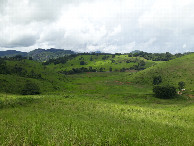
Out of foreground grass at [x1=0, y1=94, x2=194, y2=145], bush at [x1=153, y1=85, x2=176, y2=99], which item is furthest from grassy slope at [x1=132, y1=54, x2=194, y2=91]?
foreground grass at [x1=0, y1=94, x2=194, y2=145]

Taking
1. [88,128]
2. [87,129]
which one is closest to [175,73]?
[87,129]

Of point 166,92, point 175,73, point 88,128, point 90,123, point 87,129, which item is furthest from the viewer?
point 175,73

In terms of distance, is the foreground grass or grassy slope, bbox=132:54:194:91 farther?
grassy slope, bbox=132:54:194:91

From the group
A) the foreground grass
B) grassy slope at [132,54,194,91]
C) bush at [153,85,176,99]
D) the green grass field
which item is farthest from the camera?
grassy slope at [132,54,194,91]

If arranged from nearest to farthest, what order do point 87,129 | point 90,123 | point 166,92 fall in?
point 87,129 → point 90,123 → point 166,92

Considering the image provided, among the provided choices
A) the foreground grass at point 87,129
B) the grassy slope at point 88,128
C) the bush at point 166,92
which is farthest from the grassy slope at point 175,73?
the foreground grass at point 87,129

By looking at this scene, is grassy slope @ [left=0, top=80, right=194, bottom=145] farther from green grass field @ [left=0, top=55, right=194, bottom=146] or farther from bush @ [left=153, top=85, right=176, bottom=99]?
bush @ [left=153, top=85, right=176, bottom=99]

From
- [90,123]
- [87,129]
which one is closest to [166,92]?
[90,123]

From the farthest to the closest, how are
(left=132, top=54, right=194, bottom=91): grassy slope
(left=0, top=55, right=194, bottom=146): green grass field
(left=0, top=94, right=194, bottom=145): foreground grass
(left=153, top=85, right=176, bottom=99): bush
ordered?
1. (left=132, top=54, right=194, bottom=91): grassy slope
2. (left=153, top=85, right=176, bottom=99): bush
3. (left=0, top=55, right=194, bottom=146): green grass field
4. (left=0, top=94, right=194, bottom=145): foreground grass

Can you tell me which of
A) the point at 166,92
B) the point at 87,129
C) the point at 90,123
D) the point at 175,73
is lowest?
the point at 166,92

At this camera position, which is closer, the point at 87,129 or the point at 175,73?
the point at 87,129

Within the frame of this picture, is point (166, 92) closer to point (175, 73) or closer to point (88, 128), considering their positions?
point (175, 73)

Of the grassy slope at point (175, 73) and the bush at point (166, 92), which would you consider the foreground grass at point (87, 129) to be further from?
the grassy slope at point (175, 73)

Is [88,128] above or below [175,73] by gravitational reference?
below
